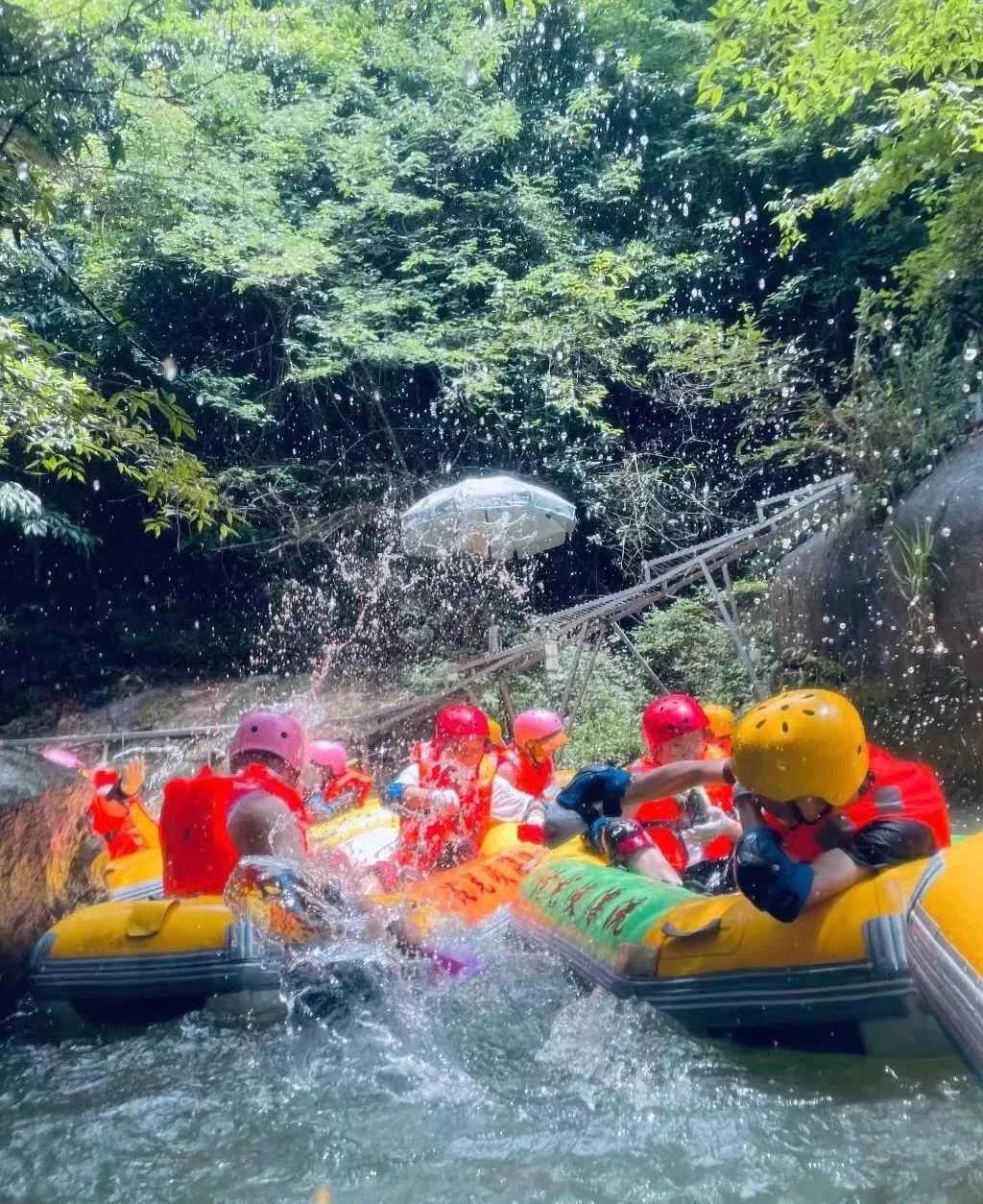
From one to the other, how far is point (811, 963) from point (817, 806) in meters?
0.44

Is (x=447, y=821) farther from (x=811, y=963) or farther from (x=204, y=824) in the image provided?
(x=811, y=963)

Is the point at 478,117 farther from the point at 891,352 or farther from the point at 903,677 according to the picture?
the point at 903,677

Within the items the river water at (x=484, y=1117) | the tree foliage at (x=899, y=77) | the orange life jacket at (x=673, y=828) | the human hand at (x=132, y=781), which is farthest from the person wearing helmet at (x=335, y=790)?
the tree foliage at (x=899, y=77)

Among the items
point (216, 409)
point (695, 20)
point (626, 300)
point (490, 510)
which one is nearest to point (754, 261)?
point (626, 300)

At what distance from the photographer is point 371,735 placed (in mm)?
9531

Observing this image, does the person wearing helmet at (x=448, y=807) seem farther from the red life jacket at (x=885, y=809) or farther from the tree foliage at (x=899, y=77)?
the tree foliage at (x=899, y=77)

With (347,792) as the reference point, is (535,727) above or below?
above

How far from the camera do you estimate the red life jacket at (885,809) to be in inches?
116

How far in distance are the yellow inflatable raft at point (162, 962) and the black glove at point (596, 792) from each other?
2.44 ft

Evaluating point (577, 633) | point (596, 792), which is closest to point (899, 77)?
point (577, 633)

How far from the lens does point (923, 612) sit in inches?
257

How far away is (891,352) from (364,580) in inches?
326

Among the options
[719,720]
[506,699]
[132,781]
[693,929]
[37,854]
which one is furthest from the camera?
[506,699]

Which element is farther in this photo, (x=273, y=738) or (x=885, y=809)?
(x=273, y=738)
